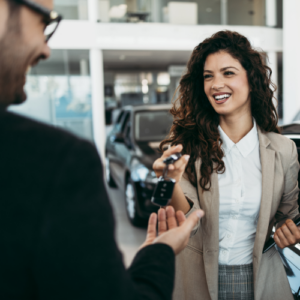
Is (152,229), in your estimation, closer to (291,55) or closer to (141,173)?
(141,173)

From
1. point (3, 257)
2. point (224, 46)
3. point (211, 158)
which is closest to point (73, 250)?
point (3, 257)

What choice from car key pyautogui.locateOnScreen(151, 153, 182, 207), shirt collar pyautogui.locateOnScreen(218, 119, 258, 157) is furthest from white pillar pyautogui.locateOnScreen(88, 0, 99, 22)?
car key pyautogui.locateOnScreen(151, 153, 182, 207)

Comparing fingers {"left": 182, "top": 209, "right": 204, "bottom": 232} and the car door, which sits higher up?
fingers {"left": 182, "top": 209, "right": 204, "bottom": 232}

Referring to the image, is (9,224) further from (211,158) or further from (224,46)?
(224,46)

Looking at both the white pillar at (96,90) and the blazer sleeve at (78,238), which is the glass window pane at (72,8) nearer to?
the white pillar at (96,90)

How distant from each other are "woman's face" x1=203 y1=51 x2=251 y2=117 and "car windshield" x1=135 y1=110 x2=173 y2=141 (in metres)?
3.27

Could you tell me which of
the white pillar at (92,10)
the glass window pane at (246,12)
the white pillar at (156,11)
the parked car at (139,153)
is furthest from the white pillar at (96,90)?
the glass window pane at (246,12)

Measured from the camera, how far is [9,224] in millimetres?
537

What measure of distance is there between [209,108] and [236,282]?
0.90m

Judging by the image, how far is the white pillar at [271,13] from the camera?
12148 millimetres

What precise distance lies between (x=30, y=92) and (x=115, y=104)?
39.6ft

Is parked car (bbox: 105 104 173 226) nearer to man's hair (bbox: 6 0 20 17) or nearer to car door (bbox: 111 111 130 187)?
car door (bbox: 111 111 130 187)

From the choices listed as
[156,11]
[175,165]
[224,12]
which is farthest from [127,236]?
[224,12]

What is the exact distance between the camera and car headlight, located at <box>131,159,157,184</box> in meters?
4.02
